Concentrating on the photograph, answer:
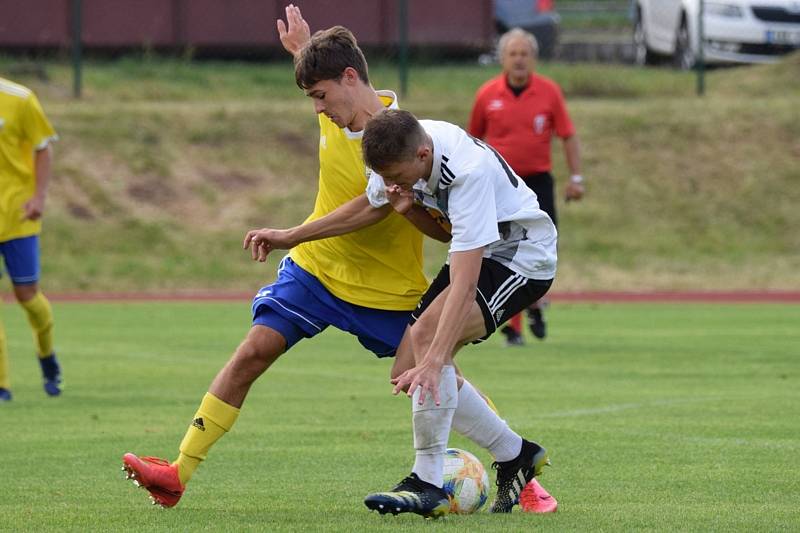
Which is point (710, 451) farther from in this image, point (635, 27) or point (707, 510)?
point (635, 27)

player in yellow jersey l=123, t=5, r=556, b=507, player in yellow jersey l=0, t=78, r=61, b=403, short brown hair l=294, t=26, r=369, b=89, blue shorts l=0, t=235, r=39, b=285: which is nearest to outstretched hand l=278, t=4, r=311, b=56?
player in yellow jersey l=123, t=5, r=556, b=507

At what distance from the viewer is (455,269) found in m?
5.73

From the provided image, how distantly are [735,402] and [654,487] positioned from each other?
309 centimetres

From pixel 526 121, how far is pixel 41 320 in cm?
477

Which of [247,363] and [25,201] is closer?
[247,363]

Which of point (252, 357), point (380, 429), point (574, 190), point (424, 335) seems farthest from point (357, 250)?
point (574, 190)

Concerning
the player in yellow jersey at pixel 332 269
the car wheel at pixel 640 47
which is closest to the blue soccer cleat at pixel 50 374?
the player in yellow jersey at pixel 332 269

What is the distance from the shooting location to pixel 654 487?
6.69 metres

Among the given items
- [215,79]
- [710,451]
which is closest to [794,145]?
[215,79]

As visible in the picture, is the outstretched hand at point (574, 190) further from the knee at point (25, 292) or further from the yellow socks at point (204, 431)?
the yellow socks at point (204, 431)

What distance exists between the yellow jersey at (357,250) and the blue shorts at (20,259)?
4026mm

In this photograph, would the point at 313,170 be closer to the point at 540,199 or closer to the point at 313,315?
the point at 540,199

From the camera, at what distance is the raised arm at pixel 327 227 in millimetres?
6273

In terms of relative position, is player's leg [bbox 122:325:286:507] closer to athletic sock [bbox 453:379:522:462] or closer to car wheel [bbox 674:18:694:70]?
athletic sock [bbox 453:379:522:462]
